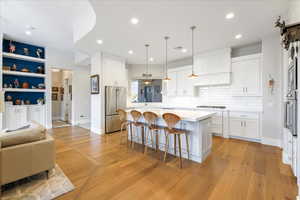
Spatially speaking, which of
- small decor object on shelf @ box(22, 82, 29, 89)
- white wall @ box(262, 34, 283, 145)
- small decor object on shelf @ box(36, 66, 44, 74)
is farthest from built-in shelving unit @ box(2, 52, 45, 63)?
white wall @ box(262, 34, 283, 145)

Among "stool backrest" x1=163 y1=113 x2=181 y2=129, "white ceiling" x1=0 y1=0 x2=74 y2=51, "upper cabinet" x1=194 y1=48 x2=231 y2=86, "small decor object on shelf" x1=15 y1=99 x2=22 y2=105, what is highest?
"white ceiling" x1=0 y1=0 x2=74 y2=51

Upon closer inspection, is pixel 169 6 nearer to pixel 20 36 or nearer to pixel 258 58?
pixel 258 58

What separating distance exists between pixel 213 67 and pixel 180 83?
144 cm

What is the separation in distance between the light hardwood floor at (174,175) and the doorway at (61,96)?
4.66 metres

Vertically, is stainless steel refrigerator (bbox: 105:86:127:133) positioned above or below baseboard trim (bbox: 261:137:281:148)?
above

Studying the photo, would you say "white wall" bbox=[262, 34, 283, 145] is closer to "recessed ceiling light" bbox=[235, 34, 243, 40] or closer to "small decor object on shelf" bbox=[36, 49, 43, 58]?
"recessed ceiling light" bbox=[235, 34, 243, 40]

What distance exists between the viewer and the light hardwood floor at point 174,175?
179 centimetres

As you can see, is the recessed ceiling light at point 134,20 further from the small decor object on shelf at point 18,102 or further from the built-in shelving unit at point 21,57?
the small decor object on shelf at point 18,102

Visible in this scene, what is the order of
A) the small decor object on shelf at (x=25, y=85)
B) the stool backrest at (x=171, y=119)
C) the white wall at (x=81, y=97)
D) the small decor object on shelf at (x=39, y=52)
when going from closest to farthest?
the stool backrest at (x=171, y=119) < the small decor object on shelf at (x=25, y=85) < the small decor object on shelf at (x=39, y=52) < the white wall at (x=81, y=97)

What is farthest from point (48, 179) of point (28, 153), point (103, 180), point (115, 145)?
point (115, 145)

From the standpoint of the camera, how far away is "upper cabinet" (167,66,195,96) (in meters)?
5.31

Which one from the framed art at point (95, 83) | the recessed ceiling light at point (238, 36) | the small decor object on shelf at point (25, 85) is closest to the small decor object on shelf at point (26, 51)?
the small decor object on shelf at point (25, 85)

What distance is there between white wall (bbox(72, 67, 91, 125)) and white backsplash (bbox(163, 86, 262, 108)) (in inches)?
182

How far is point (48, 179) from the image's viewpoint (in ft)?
6.86
